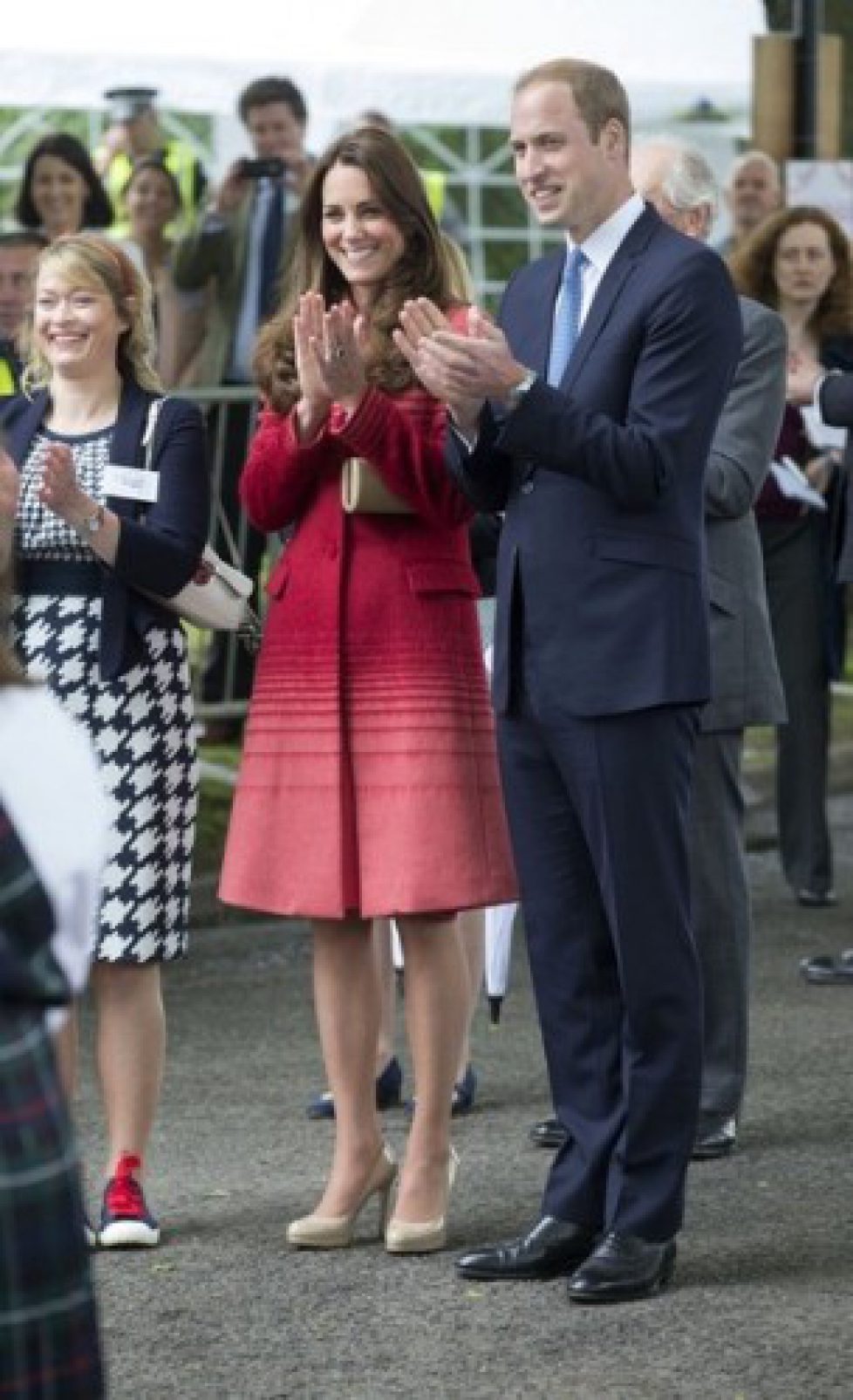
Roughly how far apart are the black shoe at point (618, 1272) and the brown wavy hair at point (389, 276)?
5.52 feet

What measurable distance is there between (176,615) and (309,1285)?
1416mm

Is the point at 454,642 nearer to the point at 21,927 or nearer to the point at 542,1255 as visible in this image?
the point at 542,1255

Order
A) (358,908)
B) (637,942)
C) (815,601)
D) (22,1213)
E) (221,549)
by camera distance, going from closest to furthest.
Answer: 1. (22,1213)
2. (637,942)
3. (358,908)
4. (815,601)
5. (221,549)

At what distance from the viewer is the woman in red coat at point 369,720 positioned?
645 centimetres

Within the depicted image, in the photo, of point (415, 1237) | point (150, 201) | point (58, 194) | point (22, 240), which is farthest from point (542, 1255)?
point (150, 201)

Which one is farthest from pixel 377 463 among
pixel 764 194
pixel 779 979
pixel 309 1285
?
pixel 764 194

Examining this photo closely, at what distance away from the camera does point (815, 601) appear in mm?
10375

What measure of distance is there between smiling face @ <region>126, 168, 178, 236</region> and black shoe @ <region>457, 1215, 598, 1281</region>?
781cm

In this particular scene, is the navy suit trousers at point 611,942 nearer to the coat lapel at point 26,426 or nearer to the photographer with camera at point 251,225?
the coat lapel at point 26,426

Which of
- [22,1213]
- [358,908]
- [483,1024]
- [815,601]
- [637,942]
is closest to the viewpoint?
[22,1213]

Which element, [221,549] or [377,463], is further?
[221,549]

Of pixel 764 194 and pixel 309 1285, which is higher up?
pixel 764 194

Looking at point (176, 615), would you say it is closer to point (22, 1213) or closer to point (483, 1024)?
point (483, 1024)

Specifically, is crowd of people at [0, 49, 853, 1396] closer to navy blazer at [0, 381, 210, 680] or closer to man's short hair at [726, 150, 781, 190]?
navy blazer at [0, 381, 210, 680]
